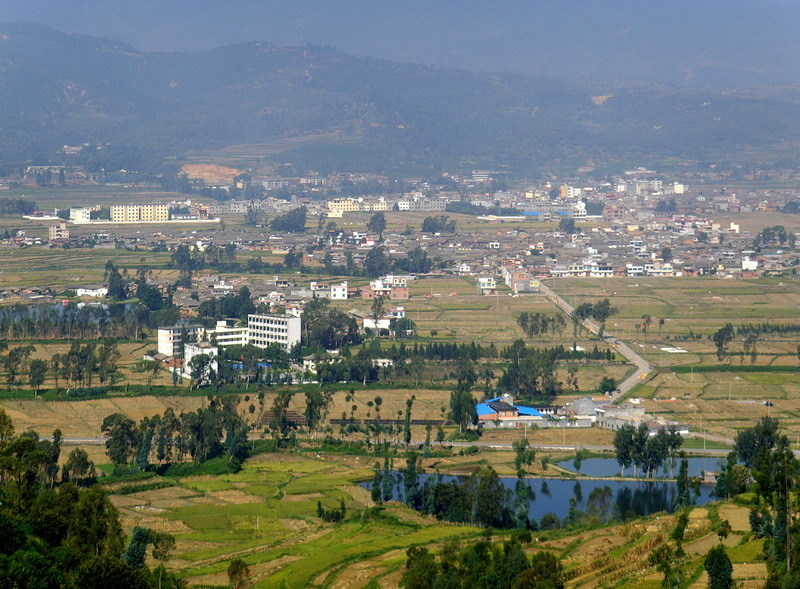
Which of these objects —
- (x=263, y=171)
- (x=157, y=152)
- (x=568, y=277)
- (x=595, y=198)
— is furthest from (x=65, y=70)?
(x=568, y=277)

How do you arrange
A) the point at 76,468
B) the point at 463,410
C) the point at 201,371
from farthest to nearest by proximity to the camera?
the point at 201,371
the point at 463,410
the point at 76,468

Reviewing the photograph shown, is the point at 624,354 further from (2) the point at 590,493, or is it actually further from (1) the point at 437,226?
(1) the point at 437,226

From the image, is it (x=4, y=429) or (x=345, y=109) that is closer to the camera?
(x=4, y=429)

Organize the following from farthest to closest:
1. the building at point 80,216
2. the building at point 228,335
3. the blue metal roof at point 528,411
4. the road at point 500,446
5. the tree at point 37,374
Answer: the building at point 80,216 → the building at point 228,335 → the tree at point 37,374 → the blue metal roof at point 528,411 → the road at point 500,446

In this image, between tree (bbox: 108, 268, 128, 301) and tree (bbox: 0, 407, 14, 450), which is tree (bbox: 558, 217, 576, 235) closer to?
tree (bbox: 108, 268, 128, 301)

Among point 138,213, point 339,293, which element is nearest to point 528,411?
point 339,293

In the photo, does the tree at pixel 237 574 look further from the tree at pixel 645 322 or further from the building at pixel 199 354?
the tree at pixel 645 322

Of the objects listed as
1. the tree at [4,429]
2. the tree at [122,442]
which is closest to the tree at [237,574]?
the tree at [4,429]
